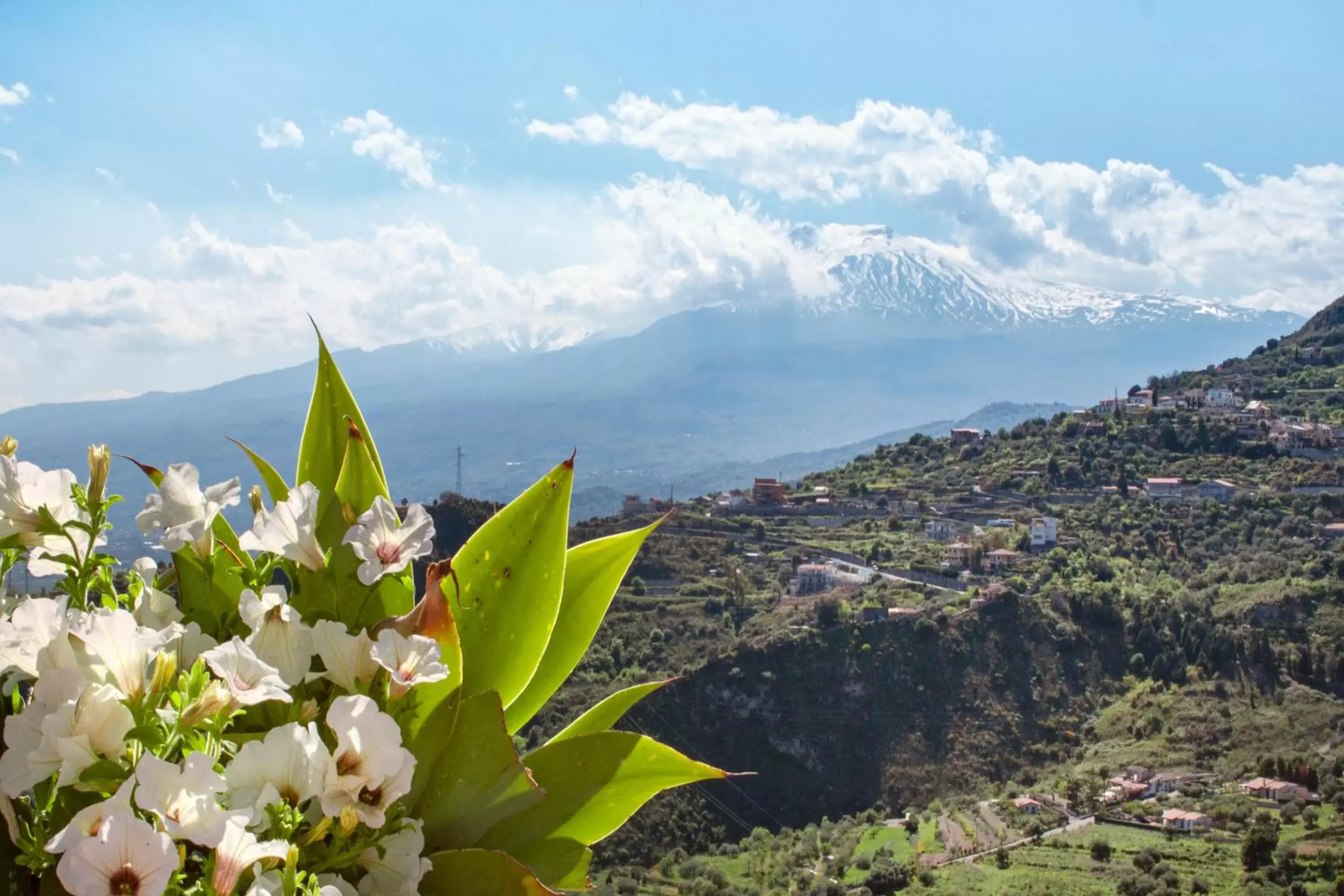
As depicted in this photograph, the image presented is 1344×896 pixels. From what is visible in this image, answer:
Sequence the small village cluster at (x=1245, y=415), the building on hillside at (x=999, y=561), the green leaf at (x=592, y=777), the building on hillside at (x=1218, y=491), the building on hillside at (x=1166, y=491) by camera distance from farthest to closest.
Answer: the small village cluster at (x=1245, y=415) < the building on hillside at (x=1166, y=491) < the building on hillside at (x=1218, y=491) < the building on hillside at (x=999, y=561) < the green leaf at (x=592, y=777)

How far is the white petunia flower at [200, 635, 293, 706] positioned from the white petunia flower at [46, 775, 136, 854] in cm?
5

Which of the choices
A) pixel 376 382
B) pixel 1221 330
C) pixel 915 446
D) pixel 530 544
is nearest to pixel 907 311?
pixel 1221 330

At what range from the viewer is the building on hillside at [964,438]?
38.4 m

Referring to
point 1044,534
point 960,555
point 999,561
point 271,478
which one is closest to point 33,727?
point 271,478

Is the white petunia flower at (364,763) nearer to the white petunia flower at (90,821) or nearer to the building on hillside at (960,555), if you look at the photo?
the white petunia flower at (90,821)

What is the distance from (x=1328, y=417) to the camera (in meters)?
34.5

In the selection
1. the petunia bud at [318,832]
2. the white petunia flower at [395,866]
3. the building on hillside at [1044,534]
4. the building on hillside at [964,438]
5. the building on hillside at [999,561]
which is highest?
the petunia bud at [318,832]

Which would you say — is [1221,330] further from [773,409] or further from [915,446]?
[915,446]

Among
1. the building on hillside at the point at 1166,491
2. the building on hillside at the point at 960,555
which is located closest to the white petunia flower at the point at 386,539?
the building on hillside at the point at 960,555

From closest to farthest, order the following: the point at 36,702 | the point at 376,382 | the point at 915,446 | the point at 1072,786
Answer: the point at 36,702, the point at 1072,786, the point at 915,446, the point at 376,382

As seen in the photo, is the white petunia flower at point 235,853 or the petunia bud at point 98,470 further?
the petunia bud at point 98,470

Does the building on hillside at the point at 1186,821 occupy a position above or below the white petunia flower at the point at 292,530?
below

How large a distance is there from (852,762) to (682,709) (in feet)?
10.8

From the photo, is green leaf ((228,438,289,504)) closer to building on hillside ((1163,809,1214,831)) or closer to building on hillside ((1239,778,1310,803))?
building on hillside ((1163,809,1214,831))
